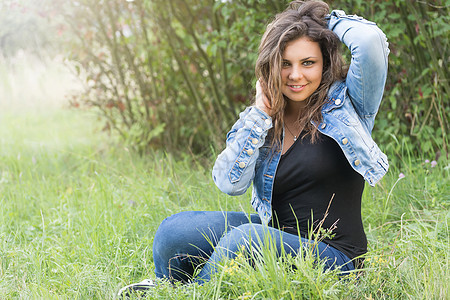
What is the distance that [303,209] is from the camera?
220 centimetres

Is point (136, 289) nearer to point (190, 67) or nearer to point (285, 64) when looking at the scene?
point (285, 64)

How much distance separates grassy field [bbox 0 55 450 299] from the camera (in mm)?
1971

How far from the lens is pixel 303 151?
2.19 meters

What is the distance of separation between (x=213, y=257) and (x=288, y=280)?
0.35 metres

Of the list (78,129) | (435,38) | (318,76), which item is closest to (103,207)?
(318,76)

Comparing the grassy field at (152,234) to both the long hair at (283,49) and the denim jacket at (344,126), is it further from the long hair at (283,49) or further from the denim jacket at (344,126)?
the long hair at (283,49)

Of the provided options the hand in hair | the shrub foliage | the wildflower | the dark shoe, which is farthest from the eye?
the shrub foliage

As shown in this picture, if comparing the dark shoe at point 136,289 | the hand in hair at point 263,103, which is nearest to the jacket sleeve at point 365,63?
the hand in hair at point 263,103

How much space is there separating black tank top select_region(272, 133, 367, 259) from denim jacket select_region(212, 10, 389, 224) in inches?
2.3

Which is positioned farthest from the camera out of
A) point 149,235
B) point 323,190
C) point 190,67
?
point 190,67

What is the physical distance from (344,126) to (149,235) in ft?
4.66

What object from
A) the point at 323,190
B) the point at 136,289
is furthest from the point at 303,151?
the point at 136,289

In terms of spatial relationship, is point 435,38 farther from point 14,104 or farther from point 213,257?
point 14,104

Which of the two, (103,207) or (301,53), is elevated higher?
(301,53)
